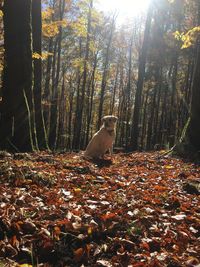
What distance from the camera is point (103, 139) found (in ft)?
35.3

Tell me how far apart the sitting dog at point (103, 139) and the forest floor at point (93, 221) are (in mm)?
3815

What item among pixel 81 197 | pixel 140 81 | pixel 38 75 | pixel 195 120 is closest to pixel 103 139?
pixel 195 120

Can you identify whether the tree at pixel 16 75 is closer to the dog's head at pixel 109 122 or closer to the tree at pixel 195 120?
the dog's head at pixel 109 122

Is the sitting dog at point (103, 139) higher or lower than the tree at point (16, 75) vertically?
lower

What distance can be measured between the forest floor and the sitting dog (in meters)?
3.82

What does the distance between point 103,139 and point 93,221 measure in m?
6.63

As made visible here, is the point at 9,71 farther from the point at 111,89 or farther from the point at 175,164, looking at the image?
→ the point at 111,89

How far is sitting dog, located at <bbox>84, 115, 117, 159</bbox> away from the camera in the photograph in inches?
422

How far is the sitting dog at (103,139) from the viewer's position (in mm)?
10727

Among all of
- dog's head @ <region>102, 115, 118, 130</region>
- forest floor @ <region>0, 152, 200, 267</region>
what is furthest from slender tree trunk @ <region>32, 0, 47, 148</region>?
forest floor @ <region>0, 152, 200, 267</region>

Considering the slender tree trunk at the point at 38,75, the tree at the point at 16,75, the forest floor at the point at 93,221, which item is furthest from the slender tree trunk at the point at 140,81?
the forest floor at the point at 93,221

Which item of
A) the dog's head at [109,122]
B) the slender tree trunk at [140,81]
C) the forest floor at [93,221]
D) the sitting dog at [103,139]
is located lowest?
the forest floor at [93,221]

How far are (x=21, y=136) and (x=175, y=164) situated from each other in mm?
4649

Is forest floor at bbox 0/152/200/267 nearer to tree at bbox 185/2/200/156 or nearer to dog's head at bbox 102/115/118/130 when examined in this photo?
dog's head at bbox 102/115/118/130
